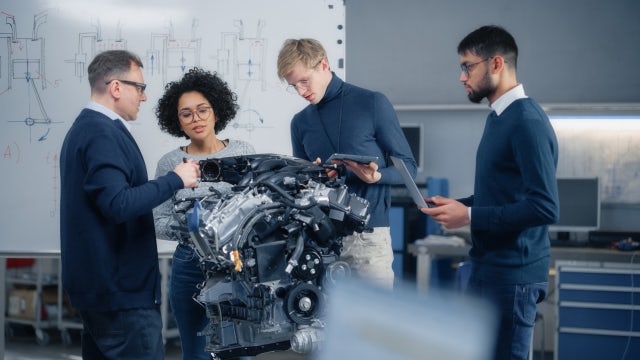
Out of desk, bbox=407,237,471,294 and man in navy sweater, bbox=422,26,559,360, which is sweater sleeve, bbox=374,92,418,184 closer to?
man in navy sweater, bbox=422,26,559,360

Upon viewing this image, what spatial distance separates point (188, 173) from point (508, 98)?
3.23 feet

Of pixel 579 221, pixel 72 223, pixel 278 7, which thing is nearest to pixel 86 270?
pixel 72 223

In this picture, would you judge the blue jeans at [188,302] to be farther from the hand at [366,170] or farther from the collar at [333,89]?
the collar at [333,89]

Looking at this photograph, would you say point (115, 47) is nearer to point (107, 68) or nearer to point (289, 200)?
point (107, 68)

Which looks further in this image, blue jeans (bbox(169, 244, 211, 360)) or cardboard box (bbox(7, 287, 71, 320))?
cardboard box (bbox(7, 287, 71, 320))

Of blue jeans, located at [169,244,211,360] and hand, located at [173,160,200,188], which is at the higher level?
hand, located at [173,160,200,188]

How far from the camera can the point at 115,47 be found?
330cm

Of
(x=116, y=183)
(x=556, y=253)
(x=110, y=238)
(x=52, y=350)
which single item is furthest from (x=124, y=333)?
(x=52, y=350)

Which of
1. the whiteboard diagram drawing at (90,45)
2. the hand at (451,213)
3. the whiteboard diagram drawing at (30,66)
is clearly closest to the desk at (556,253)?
the hand at (451,213)

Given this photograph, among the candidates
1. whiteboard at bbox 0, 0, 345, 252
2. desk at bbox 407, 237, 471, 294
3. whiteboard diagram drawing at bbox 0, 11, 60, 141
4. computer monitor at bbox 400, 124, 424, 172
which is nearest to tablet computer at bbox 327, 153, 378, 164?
whiteboard at bbox 0, 0, 345, 252

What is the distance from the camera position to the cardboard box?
202 inches

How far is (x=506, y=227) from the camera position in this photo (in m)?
1.89

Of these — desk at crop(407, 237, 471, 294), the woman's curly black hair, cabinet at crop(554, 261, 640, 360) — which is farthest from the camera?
desk at crop(407, 237, 471, 294)

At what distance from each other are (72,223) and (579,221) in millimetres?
3585
